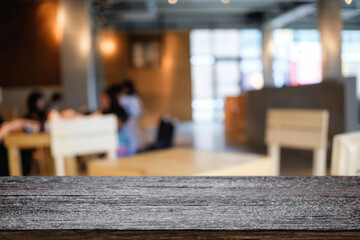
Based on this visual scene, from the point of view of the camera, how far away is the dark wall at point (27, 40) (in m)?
7.50

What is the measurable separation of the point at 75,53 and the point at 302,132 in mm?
5905

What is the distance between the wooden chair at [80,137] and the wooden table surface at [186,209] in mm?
1727

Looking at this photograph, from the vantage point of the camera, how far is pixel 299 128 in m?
2.17

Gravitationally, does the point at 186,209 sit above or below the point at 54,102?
above

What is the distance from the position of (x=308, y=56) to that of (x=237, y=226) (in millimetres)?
15205

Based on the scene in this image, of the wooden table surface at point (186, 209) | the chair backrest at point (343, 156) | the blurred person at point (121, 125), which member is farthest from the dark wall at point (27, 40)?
the wooden table surface at point (186, 209)

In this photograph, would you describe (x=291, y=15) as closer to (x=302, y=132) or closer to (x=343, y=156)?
(x=302, y=132)

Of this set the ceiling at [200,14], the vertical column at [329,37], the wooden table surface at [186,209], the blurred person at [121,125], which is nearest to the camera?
the wooden table surface at [186,209]

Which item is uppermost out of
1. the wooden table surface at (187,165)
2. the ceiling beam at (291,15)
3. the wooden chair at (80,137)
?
the ceiling beam at (291,15)

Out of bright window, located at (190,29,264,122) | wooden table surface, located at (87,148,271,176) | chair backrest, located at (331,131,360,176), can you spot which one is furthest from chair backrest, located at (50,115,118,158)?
bright window, located at (190,29,264,122)

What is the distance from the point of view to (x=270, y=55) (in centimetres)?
1329

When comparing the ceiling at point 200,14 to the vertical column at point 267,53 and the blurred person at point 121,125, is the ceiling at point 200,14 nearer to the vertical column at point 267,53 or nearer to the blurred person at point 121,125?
the vertical column at point 267,53

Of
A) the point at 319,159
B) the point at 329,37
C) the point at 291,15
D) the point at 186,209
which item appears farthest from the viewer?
the point at 291,15

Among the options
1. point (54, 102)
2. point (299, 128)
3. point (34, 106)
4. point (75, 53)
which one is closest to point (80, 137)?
point (299, 128)
